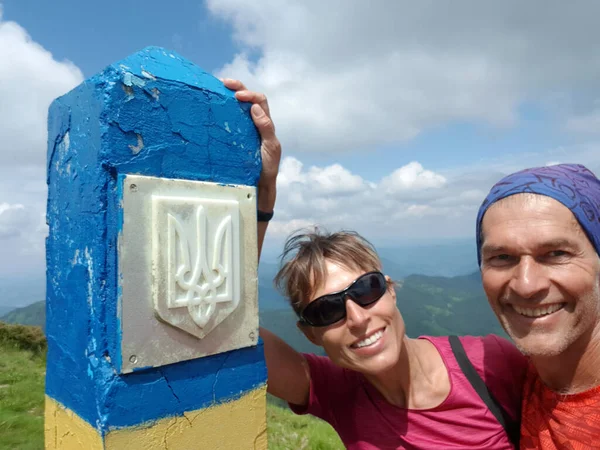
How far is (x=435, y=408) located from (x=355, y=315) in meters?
0.70

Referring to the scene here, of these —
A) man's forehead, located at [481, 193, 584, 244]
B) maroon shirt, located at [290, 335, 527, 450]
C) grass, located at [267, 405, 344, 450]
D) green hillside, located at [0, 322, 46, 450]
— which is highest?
man's forehead, located at [481, 193, 584, 244]

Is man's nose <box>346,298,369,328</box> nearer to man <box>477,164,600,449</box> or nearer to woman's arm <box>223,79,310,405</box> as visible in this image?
woman's arm <box>223,79,310,405</box>

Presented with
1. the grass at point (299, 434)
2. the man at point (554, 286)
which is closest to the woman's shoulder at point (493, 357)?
the man at point (554, 286)

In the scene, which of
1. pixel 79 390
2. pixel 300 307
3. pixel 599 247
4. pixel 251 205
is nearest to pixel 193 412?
pixel 79 390

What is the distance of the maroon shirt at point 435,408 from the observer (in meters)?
2.19

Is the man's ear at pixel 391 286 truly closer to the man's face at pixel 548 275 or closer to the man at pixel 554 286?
the man at pixel 554 286

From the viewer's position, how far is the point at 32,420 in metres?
5.35

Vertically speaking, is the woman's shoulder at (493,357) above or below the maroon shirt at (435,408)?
above

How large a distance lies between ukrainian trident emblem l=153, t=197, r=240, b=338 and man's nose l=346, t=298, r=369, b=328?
81 cm

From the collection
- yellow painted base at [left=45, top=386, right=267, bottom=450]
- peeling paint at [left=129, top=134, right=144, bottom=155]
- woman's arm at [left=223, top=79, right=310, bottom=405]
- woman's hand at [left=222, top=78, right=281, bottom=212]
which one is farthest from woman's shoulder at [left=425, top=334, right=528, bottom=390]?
peeling paint at [left=129, top=134, right=144, bottom=155]

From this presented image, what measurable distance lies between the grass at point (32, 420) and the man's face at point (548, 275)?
3.75 meters

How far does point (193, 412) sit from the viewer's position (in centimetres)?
149

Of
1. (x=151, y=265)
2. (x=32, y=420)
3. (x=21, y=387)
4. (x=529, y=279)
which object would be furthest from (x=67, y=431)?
(x=21, y=387)

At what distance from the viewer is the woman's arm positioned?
175 centimetres
